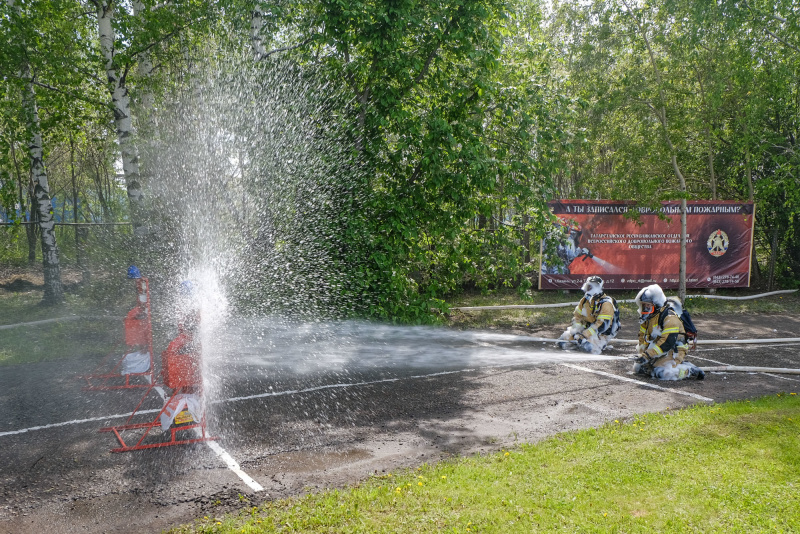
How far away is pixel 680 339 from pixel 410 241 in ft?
18.2

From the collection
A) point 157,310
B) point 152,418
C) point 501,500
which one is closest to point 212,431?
point 152,418

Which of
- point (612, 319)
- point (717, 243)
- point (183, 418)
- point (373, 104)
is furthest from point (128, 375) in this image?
point (717, 243)

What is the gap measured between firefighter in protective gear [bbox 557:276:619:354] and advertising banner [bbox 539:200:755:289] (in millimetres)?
6263

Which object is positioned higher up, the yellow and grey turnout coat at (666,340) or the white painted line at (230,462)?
the yellow and grey turnout coat at (666,340)

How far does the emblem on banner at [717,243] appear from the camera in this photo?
60.0 ft

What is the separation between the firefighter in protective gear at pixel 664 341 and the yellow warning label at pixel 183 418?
21.1 feet

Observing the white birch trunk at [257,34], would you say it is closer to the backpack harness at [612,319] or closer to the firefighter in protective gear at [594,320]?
the firefighter in protective gear at [594,320]

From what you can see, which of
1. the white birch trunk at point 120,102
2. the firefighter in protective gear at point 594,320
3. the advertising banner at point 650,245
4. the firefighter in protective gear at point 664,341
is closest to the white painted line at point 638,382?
the firefighter in protective gear at point 664,341

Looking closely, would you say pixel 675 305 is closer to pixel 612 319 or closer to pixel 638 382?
pixel 638 382

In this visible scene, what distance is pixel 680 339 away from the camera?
28.6 feet

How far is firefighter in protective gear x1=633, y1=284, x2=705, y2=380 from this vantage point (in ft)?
28.3

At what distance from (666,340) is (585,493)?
15.0 ft

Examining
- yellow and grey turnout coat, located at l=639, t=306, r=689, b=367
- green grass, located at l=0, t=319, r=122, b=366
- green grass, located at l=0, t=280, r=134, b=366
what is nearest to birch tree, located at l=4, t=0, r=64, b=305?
green grass, located at l=0, t=280, r=134, b=366

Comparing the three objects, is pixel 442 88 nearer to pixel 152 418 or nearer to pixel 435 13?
pixel 435 13
